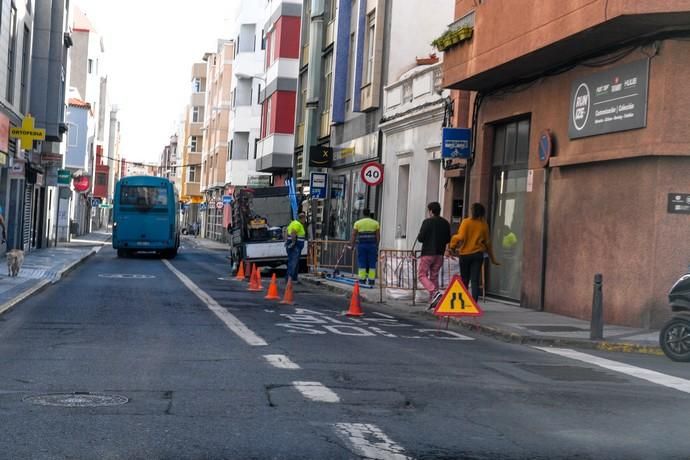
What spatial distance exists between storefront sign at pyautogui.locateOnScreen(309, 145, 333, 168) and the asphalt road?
75.0 ft

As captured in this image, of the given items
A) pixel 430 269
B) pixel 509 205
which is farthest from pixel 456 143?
pixel 430 269

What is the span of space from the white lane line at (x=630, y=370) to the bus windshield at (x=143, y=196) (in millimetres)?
31876

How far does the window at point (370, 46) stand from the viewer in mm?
32178

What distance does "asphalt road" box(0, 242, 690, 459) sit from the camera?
651 cm

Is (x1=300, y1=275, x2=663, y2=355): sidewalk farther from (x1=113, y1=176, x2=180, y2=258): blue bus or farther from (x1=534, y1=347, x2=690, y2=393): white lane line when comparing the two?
(x1=113, y1=176, x2=180, y2=258): blue bus

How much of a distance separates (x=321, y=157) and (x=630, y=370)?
2748 cm

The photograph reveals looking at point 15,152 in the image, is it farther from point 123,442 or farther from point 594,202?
point 123,442

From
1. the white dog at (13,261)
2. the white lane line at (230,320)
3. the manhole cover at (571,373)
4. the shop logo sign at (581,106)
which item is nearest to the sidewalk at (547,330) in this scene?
the manhole cover at (571,373)

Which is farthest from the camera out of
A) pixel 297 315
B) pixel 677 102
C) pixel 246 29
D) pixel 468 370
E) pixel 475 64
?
pixel 246 29

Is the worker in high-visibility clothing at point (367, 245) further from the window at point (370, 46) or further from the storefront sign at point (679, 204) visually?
the storefront sign at point (679, 204)

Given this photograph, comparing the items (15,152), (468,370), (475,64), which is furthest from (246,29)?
(468,370)

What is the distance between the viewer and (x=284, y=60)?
4944 cm

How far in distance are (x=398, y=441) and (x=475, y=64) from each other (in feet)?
48.9

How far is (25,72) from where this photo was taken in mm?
35031
